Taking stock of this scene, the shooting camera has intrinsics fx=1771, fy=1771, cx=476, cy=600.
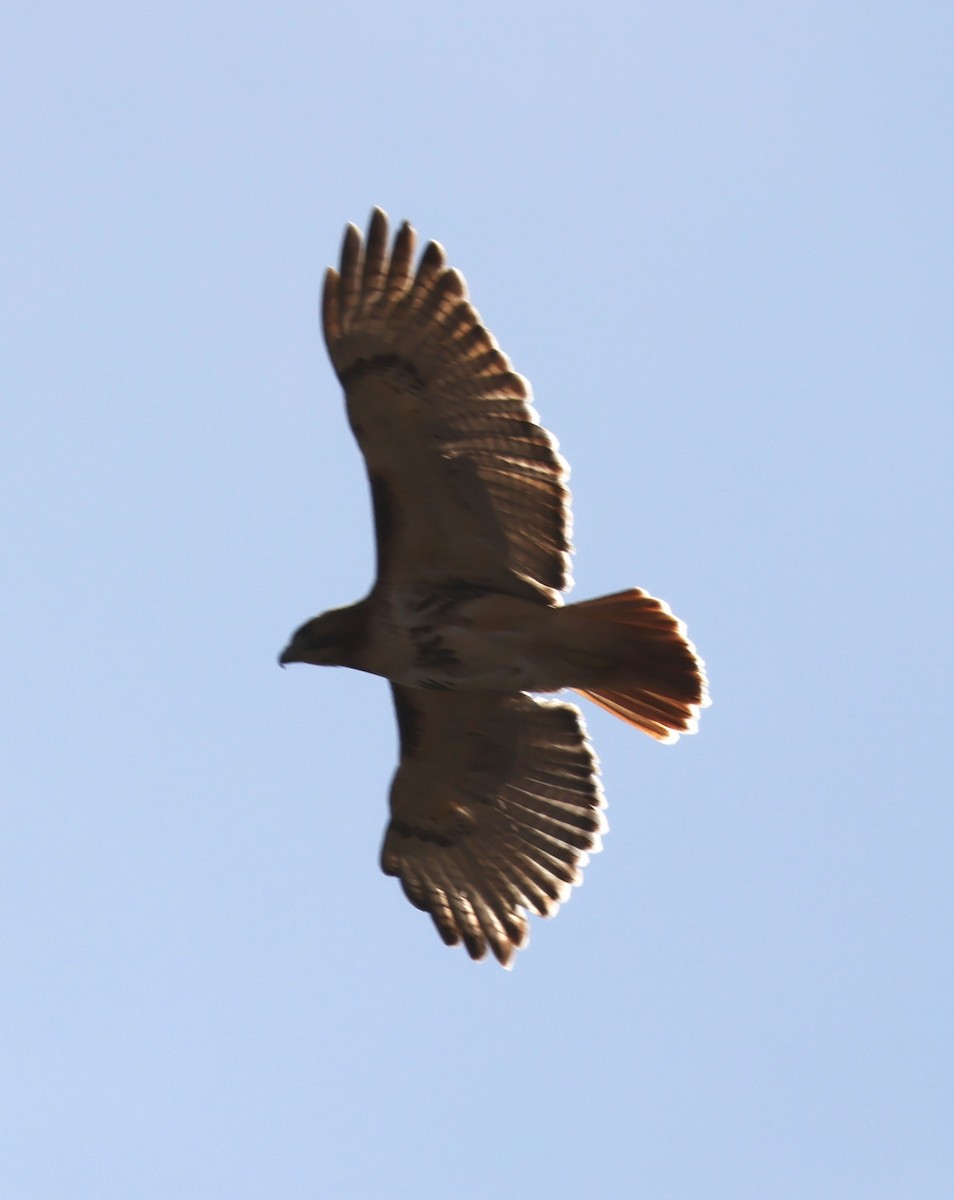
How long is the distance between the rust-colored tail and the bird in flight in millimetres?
10

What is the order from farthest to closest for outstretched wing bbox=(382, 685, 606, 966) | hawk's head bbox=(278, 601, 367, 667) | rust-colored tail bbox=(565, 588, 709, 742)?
outstretched wing bbox=(382, 685, 606, 966) → hawk's head bbox=(278, 601, 367, 667) → rust-colored tail bbox=(565, 588, 709, 742)

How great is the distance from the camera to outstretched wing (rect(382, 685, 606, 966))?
34.6 ft

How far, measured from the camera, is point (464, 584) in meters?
9.71

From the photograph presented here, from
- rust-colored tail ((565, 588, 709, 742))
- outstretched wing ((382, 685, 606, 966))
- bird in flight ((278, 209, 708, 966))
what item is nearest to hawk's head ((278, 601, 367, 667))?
bird in flight ((278, 209, 708, 966))

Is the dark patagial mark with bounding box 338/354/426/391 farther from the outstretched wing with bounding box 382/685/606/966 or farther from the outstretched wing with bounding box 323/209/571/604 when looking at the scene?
the outstretched wing with bounding box 382/685/606/966

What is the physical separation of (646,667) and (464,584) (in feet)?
3.59

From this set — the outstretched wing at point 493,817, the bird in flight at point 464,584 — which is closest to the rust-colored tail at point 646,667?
the bird in flight at point 464,584

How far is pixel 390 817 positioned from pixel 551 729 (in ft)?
3.71

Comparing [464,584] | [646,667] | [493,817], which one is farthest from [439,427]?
[493,817]

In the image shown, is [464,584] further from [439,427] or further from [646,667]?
[646,667]

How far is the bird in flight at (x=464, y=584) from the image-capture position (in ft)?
30.3

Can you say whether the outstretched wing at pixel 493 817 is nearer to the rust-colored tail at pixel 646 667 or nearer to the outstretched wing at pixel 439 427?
the rust-colored tail at pixel 646 667

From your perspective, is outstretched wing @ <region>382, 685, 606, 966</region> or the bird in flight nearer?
the bird in flight

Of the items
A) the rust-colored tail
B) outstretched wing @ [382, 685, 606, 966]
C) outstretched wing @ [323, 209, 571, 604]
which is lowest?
outstretched wing @ [382, 685, 606, 966]
